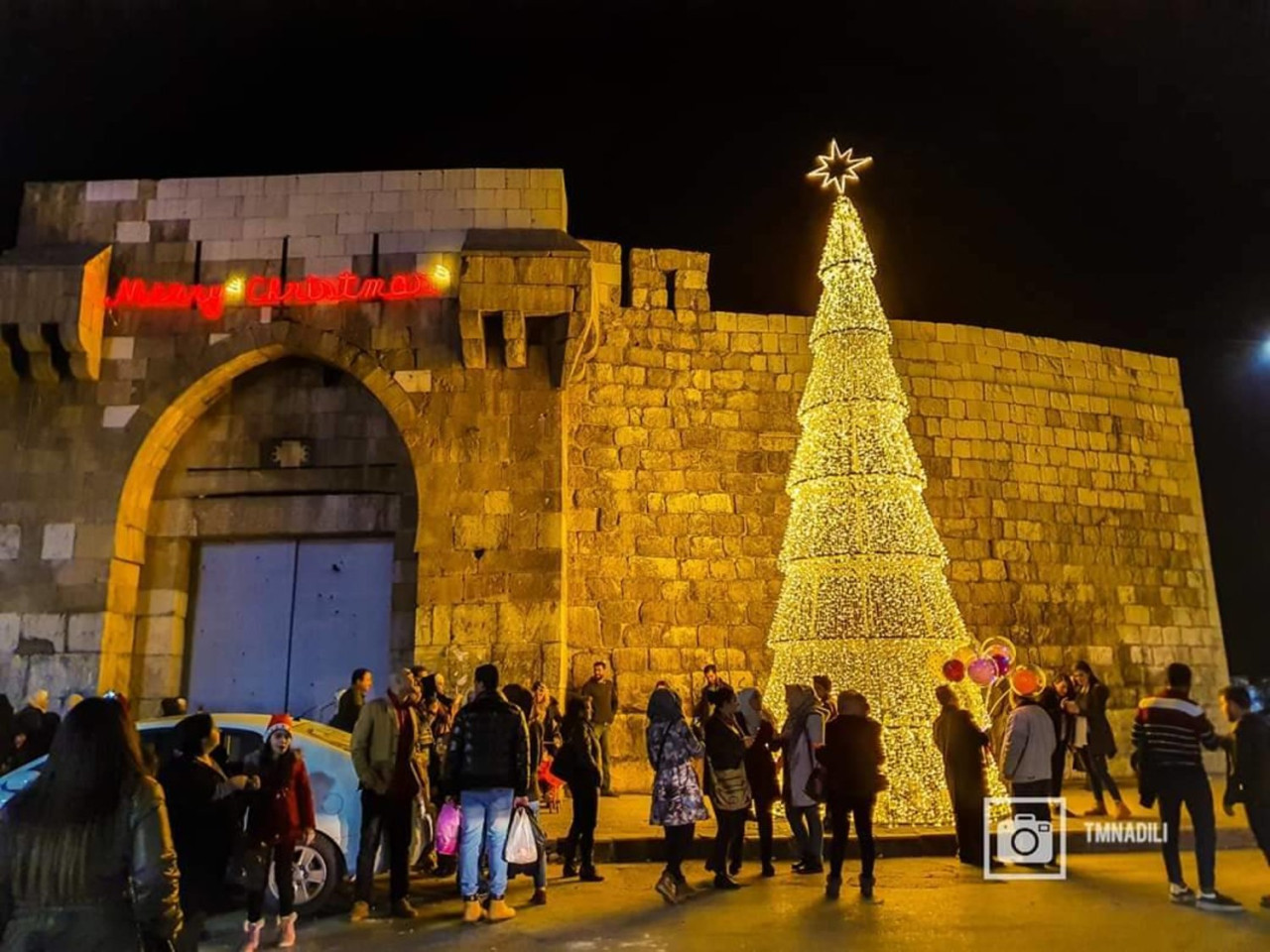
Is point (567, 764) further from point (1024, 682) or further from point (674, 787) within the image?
point (1024, 682)

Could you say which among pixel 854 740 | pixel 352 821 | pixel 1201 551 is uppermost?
pixel 1201 551

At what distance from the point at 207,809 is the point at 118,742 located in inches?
→ 68.2

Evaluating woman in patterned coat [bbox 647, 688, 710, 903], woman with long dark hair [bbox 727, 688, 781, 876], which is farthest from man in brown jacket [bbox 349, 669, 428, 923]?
woman with long dark hair [bbox 727, 688, 781, 876]

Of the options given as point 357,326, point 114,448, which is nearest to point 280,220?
point 357,326

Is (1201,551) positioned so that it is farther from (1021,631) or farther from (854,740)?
(854,740)

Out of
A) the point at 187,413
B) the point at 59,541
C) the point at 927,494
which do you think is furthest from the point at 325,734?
the point at 927,494

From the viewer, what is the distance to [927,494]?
12.8m

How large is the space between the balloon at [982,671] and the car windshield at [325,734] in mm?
5212

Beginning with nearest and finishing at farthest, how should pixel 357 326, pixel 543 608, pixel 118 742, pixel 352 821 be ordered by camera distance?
1. pixel 118 742
2. pixel 352 821
3. pixel 543 608
4. pixel 357 326

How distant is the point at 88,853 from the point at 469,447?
8.33m

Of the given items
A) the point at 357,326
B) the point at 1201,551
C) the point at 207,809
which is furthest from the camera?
the point at 1201,551

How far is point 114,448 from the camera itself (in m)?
10.9

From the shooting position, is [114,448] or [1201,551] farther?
[1201,551]

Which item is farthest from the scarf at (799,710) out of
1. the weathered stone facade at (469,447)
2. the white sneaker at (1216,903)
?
the weathered stone facade at (469,447)
